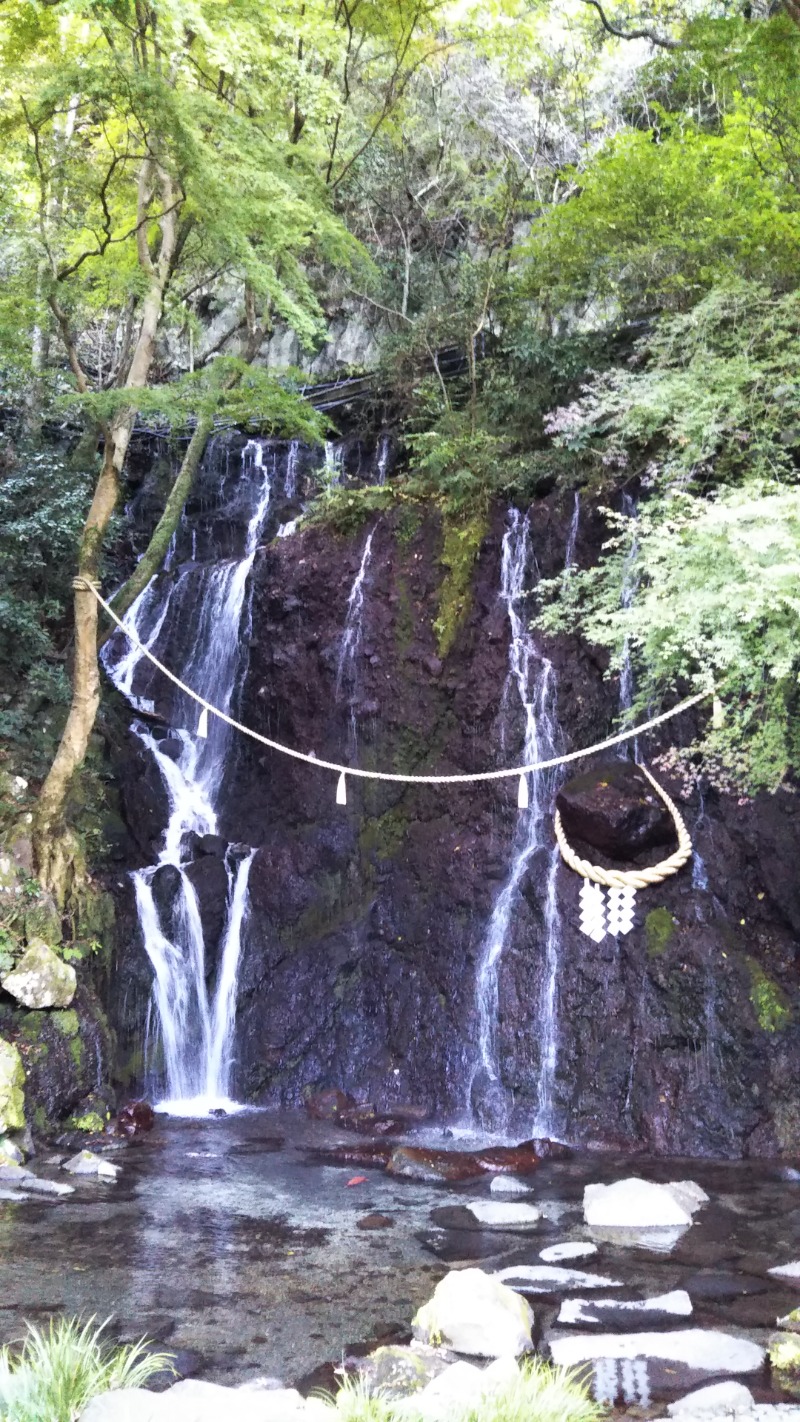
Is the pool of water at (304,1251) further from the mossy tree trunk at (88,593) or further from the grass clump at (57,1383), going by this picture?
the mossy tree trunk at (88,593)

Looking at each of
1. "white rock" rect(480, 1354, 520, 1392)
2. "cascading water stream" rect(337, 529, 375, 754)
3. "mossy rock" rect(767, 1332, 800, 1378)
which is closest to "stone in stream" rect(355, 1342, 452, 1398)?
"white rock" rect(480, 1354, 520, 1392)

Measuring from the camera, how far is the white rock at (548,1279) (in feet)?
18.1

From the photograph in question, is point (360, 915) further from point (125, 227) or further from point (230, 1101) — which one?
point (125, 227)

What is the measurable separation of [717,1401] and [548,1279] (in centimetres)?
185

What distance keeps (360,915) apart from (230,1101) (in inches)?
96.2

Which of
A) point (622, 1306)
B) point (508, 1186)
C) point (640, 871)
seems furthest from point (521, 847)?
point (622, 1306)

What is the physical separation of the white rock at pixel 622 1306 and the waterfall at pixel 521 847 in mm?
4036

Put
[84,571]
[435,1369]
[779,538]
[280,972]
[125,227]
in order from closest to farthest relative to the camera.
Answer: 1. [435,1369]
2. [779,538]
3. [84,571]
4. [280,972]
5. [125,227]

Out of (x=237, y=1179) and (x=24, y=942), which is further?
(x=24, y=942)

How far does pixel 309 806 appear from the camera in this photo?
12.3 meters

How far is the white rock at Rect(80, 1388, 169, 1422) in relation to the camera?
3.08 metres

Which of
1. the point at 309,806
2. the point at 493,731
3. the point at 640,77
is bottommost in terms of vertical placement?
the point at 309,806

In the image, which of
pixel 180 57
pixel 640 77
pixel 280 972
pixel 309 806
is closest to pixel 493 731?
pixel 309 806

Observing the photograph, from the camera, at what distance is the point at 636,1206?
6727 mm
